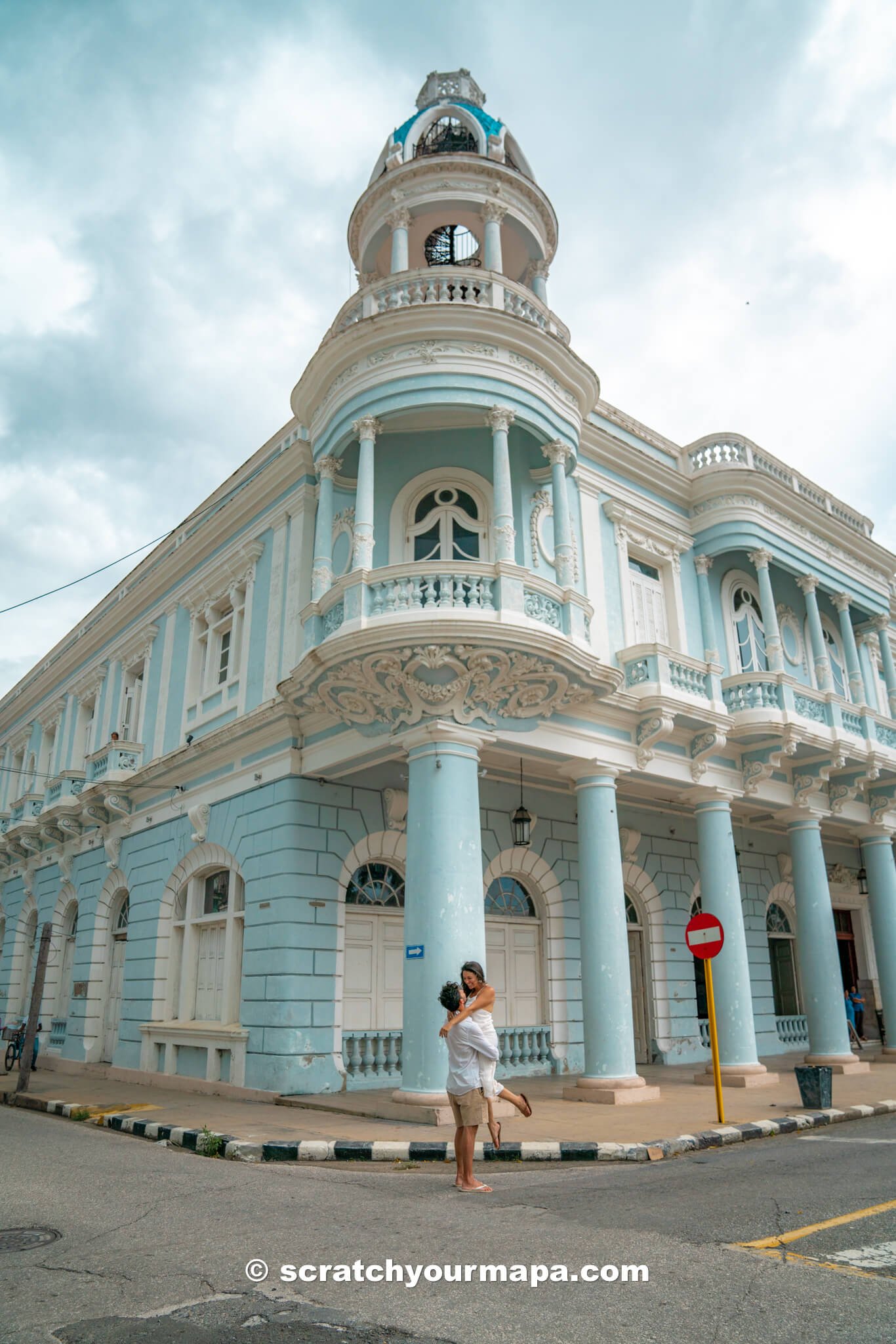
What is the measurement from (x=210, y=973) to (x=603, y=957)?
6.85 meters

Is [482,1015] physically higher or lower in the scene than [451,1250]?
higher

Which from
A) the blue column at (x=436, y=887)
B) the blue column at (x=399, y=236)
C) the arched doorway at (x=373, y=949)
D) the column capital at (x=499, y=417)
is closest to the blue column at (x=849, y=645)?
the column capital at (x=499, y=417)

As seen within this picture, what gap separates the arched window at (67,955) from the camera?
21469 mm

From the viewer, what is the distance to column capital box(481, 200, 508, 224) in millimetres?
15297

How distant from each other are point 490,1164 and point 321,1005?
16.8 feet

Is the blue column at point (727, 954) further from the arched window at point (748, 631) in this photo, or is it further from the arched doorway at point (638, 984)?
the arched window at point (748, 631)

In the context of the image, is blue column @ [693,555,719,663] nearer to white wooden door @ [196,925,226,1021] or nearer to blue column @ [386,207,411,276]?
blue column @ [386,207,411,276]

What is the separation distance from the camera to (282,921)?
43.7 feet

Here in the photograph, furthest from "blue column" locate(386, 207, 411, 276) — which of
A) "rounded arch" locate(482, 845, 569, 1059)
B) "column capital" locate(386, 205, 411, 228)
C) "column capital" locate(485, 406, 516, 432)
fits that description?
"rounded arch" locate(482, 845, 569, 1059)

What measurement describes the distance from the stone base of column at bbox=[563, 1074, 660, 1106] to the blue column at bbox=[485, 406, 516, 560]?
6665 millimetres

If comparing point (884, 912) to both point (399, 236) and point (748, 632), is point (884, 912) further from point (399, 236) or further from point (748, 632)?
point (399, 236)

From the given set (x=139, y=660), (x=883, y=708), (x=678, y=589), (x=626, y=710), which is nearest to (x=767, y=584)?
(x=678, y=589)

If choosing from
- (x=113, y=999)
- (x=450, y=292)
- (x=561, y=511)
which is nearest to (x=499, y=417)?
(x=561, y=511)

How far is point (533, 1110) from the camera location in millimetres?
11234
